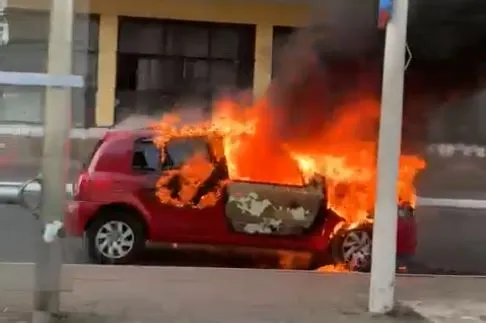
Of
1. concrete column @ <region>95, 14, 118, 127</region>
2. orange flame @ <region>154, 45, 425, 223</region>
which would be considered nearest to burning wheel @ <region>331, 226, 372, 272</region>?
orange flame @ <region>154, 45, 425, 223</region>

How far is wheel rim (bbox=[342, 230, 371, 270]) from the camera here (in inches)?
408

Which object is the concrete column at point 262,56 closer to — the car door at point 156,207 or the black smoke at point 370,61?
the black smoke at point 370,61

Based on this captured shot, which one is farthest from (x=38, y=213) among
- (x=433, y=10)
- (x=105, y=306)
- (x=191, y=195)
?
(x=433, y=10)

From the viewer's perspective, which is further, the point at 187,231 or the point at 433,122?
the point at 433,122

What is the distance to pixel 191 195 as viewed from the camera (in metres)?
10.3

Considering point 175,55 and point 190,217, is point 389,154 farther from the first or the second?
point 175,55

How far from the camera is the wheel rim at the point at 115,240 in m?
10.3

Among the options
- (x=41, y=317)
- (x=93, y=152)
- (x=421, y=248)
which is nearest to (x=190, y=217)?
(x=93, y=152)

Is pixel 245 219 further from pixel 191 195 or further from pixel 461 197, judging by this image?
pixel 461 197

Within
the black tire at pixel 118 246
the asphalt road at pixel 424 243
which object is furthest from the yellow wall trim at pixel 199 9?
the black tire at pixel 118 246

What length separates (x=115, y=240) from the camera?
10.3 meters

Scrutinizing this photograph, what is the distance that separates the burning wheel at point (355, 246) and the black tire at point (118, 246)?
7.25 ft

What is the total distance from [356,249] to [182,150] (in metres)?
2.27

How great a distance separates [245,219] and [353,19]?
114 inches
